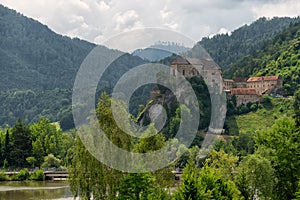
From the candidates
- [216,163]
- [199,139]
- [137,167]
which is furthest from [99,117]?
[199,139]

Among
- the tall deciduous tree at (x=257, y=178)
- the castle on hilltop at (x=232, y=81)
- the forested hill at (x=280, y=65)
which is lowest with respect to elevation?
the tall deciduous tree at (x=257, y=178)

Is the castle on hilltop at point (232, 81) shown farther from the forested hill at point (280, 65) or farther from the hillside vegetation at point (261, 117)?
the hillside vegetation at point (261, 117)

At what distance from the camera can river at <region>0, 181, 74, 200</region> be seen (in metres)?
56.6

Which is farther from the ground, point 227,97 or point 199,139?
point 227,97

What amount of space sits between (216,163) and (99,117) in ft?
42.7

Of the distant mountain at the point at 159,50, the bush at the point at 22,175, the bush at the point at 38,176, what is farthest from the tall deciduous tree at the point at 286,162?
the bush at the point at 22,175

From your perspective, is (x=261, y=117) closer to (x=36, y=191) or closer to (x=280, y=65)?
(x=280, y=65)

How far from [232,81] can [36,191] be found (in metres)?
111

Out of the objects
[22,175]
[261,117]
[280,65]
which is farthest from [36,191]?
[280,65]

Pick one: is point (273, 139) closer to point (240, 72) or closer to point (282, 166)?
point (282, 166)

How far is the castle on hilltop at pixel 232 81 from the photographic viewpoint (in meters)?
131

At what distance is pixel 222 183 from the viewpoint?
1197 inches

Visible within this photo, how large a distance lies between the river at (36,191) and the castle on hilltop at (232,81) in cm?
5951

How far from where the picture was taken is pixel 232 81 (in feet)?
538
